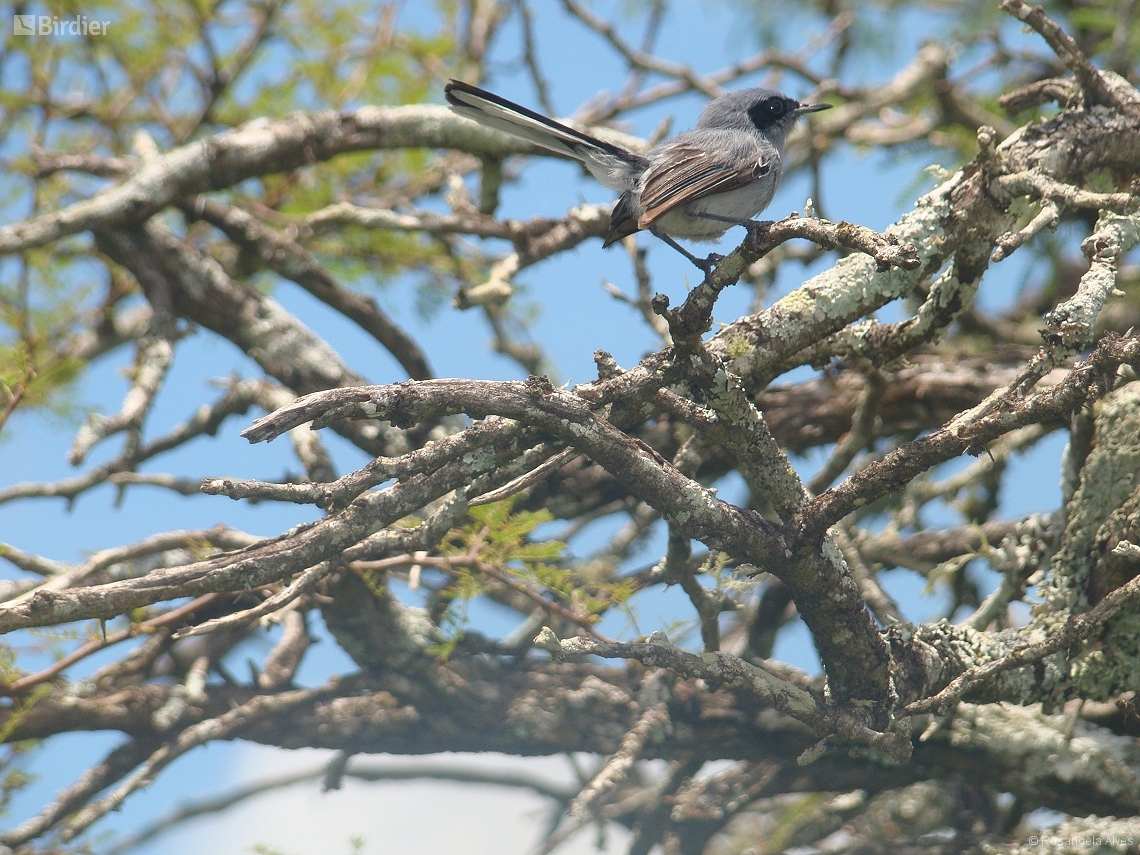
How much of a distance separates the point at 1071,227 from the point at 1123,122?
1606 mm

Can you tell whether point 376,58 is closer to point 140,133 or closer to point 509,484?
point 140,133

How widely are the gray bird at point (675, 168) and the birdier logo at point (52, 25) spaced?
389 cm

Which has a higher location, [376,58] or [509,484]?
[376,58]

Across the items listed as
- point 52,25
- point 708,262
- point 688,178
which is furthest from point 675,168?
point 52,25

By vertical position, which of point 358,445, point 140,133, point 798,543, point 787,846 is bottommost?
point 787,846

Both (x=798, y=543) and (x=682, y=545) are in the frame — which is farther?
(x=682, y=545)

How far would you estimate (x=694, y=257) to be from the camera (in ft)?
12.4

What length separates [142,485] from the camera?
4.67 meters

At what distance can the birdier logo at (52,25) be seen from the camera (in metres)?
5.90

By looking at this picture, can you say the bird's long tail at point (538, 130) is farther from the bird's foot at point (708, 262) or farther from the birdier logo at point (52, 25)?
the birdier logo at point (52, 25)

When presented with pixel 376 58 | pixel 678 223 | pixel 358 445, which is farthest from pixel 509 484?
pixel 376 58

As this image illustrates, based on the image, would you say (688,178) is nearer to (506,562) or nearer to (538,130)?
(538,130)

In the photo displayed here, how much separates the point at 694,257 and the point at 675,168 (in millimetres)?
368

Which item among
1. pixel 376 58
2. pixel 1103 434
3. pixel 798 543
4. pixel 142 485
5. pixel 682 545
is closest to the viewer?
pixel 798 543
